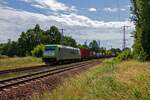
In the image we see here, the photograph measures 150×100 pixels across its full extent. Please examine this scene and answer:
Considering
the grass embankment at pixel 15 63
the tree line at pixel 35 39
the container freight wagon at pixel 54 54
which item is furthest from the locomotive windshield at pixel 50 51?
the tree line at pixel 35 39

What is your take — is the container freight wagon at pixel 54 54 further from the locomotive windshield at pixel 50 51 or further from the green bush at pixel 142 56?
the green bush at pixel 142 56

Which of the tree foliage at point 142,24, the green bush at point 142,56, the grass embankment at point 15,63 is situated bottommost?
the grass embankment at point 15,63

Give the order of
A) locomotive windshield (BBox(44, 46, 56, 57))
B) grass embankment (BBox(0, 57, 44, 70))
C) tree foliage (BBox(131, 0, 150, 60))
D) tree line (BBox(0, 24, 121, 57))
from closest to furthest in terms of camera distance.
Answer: tree foliage (BBox(131, 0, 150, 60)) → grass embankment (BBox(0, 57, 44, 70)) → locomotive windshield (BBox(44, 46, 56, 57)) → tree line (BBox(0, 24, 121, 57))

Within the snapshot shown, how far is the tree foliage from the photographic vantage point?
1640 inches

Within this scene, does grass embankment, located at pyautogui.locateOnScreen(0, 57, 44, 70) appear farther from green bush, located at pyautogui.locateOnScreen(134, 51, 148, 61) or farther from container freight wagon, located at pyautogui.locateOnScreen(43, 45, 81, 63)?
green bush, located at pyautogui.locateOnScreen(134, 51, 148, 61)

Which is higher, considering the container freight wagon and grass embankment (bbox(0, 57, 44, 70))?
the container freight wagon

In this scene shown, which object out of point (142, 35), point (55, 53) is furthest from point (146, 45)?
point (55, 53)

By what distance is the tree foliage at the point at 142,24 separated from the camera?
41.7 meters

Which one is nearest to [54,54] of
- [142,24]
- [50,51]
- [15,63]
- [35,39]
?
[50,51]

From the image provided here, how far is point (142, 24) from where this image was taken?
4228cm

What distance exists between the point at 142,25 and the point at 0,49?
142 m

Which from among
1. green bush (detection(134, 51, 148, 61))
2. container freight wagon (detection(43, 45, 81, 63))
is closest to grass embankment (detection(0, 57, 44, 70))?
container freight wagon (detection(43, 45, 81, 63))

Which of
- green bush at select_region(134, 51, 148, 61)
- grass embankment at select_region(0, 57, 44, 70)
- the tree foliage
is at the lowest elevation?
grass embankment at select_region(0, 57, 44, 70)

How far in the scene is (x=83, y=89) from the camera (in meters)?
13.9
